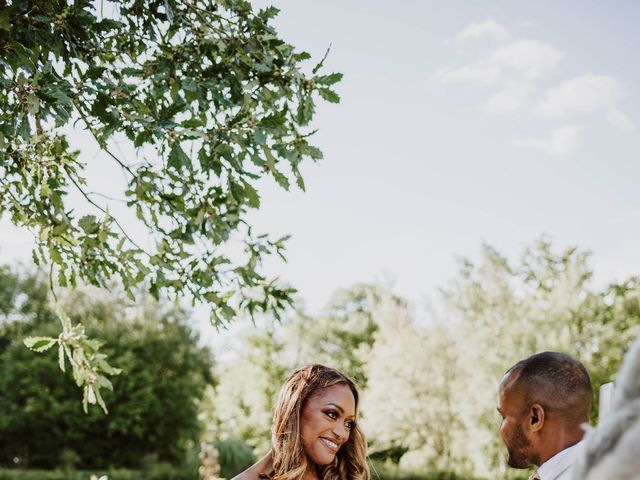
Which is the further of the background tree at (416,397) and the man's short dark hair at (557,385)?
the background tree at (416,397)

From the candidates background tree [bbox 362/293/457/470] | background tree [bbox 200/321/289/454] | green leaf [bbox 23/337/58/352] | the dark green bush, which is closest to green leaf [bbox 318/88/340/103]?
green leaf [bbox 23/337/58/352]

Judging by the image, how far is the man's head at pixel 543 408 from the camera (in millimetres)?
2922

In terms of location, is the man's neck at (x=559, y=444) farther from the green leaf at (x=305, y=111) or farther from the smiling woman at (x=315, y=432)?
the green leaf at (x=305, y=111)

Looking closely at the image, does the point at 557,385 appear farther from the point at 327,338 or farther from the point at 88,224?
the point at 327,338

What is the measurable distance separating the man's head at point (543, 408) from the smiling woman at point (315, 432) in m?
1.10

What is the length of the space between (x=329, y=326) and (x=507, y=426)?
139 ft

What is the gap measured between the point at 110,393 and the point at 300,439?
87.4 feet

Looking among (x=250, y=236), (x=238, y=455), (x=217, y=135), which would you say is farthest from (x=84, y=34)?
(x=238, y=455)

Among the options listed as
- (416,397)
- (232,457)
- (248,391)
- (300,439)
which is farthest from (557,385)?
(248,391)

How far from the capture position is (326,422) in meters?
3.86

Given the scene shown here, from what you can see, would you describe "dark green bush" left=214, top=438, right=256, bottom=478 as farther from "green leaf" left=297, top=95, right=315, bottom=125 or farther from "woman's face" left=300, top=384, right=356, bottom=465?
"green leaf" left=297, top=95, right=315, bottom=125

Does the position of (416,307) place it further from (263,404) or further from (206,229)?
(206,229)

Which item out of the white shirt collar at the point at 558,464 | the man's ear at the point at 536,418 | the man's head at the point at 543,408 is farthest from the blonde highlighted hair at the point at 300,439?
the white shirt collar at the point at 558,464

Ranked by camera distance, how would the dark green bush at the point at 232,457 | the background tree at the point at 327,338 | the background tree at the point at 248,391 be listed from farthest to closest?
1. the background tree at the point at 327,338
2. the background tree at the point at 248,391
3. the dark green bush at the point at 232,457
